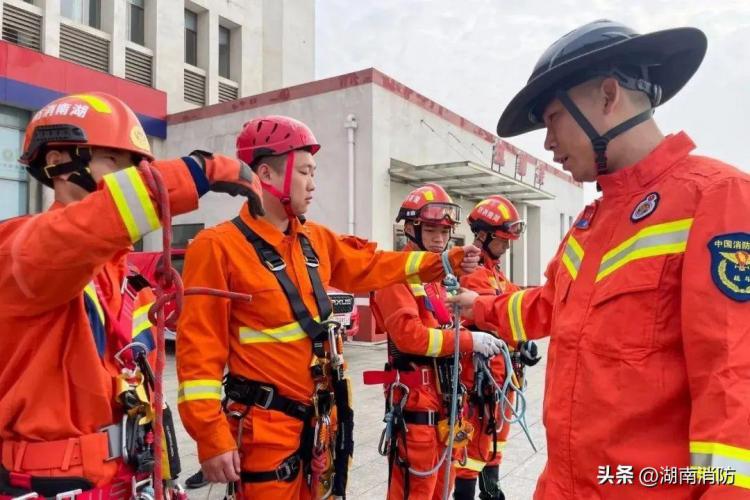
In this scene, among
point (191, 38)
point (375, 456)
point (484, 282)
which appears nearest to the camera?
point (484, 282)

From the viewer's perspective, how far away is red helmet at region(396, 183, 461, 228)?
3930mm

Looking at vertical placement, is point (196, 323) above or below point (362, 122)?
below

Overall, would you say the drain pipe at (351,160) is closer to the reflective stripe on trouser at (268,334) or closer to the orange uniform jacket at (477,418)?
the orange uniform jacket at (477,418)

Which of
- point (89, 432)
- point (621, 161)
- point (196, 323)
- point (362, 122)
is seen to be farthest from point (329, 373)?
point (362, 122)

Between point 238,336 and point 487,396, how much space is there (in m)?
2.14

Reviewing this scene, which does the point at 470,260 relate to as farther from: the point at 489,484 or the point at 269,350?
the point at 489,484

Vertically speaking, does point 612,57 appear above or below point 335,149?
below

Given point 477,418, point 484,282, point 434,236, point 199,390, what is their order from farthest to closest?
point 484,282 → point 434,236 → point 477,418 → point 199,390

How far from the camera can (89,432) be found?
5.77 ft

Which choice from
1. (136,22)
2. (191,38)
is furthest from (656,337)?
(191,38)

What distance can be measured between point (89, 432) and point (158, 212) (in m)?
0.88

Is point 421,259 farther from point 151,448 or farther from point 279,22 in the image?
point 279,22

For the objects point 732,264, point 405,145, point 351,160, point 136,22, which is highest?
point 136,22

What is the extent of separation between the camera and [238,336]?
2.49 m
